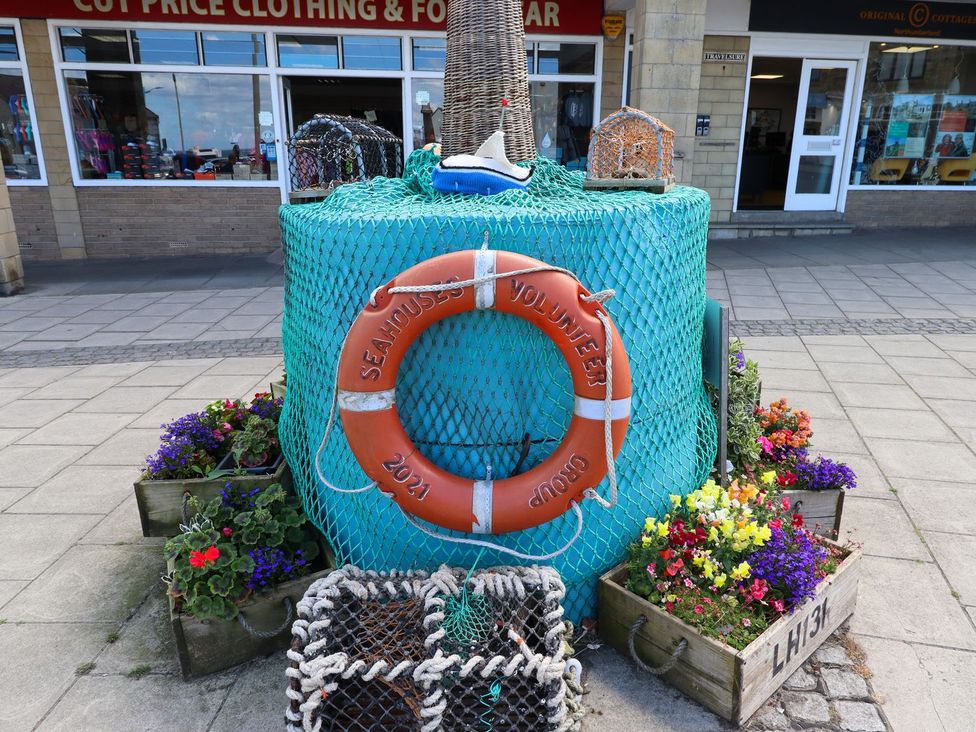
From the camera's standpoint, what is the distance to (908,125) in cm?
1020

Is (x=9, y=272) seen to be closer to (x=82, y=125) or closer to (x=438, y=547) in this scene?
(x=82, y=125)

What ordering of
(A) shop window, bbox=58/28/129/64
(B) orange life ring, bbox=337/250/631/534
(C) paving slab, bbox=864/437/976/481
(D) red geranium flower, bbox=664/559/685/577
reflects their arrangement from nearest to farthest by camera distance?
(B) orange life ring, bbox=337/250/631/534, (D) red geranium flower, bbox=664/559/685/577, (C) paving slab, bbox=864/437/976/481, (A) shop window, bbox=58/28/129/64

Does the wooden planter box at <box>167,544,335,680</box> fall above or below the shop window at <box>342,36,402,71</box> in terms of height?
below

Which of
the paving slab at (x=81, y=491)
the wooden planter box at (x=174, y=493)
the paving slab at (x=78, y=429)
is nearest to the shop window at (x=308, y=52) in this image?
the paving slab at (x=78, y=429)

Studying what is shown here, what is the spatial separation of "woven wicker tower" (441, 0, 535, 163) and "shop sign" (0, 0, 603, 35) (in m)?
6.24

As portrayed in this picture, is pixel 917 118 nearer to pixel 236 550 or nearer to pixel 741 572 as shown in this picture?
pixel 741 572

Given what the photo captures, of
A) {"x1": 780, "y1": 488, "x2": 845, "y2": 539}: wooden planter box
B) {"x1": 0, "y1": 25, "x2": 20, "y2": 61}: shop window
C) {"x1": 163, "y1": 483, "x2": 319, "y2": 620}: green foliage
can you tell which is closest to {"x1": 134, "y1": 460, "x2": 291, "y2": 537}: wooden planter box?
{"x1": 163, "y1": 483, "x2": 319, "y2": 620}: green foliage

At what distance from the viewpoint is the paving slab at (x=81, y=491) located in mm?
3234

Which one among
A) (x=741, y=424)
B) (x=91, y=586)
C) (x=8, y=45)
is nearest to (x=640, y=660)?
(x=741, y=424)

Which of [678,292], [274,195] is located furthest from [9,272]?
[678,292]

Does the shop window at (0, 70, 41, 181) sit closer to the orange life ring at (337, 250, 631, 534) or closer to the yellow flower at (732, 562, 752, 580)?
the orange life ring at (337, 250, 631, 534)

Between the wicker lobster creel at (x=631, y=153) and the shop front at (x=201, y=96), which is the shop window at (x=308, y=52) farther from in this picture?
the wicker lobster creel at (x=631, y=153)

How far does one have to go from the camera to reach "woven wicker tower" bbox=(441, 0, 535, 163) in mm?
2621

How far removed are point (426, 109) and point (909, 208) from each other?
712cm
